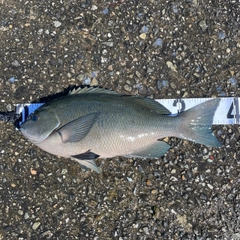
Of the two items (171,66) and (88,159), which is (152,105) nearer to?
(171,66)

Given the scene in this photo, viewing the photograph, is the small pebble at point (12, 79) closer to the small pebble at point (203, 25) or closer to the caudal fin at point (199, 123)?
the caudal fin at point (199, 123)

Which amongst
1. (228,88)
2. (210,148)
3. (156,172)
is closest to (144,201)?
(156,172)

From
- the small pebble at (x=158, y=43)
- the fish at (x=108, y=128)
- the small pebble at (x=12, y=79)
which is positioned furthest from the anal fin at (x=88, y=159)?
the small pebble at (x=158, y=43)

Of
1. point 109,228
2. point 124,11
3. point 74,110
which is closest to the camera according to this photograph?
point 74,110

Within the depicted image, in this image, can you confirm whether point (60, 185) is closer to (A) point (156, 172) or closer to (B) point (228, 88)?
(A) point (156, 172)

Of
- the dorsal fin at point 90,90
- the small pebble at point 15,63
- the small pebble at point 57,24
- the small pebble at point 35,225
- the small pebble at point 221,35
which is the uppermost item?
the small pebble at point 57,24
